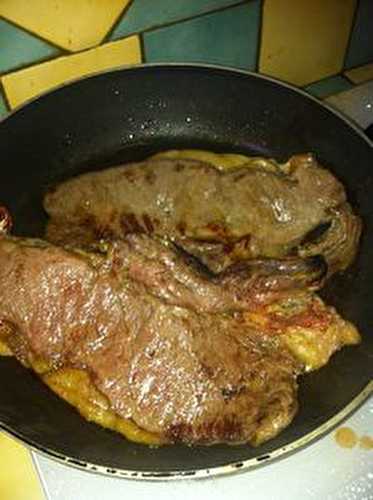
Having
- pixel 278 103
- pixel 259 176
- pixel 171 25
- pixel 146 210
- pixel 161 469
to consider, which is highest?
pixel 171 25

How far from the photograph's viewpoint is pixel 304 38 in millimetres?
2088

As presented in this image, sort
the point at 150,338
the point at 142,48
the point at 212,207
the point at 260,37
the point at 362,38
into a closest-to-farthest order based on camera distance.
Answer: the point at 150,338 → the point at 212,207 → the point at 142,48 → the point at 260,37 → the point at 362,38

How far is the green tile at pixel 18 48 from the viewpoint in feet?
5.56

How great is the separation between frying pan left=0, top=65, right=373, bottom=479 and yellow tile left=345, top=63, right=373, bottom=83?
1.82ft

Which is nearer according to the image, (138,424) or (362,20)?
(138,424)

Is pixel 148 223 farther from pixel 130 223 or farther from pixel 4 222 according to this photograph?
pixel 4 222

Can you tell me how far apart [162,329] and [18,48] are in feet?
2.99

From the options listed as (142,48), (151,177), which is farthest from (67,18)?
(151,177)

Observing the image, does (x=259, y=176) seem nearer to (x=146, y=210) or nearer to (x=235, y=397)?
(x=146, y=210)

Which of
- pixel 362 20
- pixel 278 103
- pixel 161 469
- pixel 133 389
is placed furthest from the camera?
pixel 362 20

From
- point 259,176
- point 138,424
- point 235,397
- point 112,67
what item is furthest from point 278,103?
point 138,424

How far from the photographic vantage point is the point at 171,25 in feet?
6.17

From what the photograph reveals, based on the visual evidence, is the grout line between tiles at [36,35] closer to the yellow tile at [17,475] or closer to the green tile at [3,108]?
the green tile at [3,108]

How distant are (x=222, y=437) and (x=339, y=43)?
147 cm
